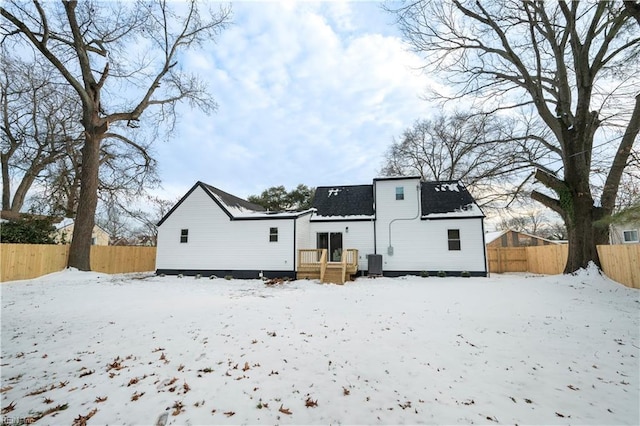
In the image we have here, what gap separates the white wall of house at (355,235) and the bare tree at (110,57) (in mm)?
9543

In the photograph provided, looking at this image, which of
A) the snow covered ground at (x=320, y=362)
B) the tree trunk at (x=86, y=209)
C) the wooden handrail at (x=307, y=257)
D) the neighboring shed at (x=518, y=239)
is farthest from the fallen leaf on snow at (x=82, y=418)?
the neighboring shed at (x=518, y=239)

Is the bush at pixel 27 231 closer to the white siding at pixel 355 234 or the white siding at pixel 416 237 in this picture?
the white siding at pixel 355 234

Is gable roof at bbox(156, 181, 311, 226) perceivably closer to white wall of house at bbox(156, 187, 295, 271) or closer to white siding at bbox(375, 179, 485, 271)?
white wall of house at bbox(156, 187, 295, 271)

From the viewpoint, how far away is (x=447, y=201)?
1599cm

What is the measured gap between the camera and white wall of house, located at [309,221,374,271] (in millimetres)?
15562

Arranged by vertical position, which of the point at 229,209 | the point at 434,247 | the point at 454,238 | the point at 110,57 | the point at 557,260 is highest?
the point at 110,57

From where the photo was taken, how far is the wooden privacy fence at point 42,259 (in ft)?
38.7

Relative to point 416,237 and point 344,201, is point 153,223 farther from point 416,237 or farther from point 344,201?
point 416,237

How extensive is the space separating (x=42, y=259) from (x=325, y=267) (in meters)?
12.7

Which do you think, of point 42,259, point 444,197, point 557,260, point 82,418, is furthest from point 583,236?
point 42,259

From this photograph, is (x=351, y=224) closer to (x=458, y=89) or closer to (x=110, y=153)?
(x=458, y=89)

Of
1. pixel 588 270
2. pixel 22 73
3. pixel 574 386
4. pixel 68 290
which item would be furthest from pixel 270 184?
pixel 574 386

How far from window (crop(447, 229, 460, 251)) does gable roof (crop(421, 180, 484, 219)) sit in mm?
832

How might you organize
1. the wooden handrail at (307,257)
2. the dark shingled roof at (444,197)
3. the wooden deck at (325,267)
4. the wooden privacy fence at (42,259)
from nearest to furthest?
the wooden privacy fence at (42,259) < the wooden deck at (325,267) < the wooden handrail at (307,257) < the dark shingled roof at (444,197)
